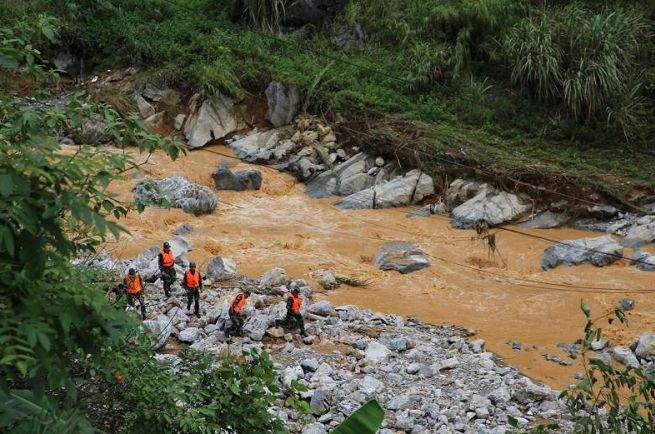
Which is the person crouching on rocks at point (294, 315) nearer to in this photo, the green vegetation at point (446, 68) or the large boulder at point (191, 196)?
the large boulder at point (191, 196)

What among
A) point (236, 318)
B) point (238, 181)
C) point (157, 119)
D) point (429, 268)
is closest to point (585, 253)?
point (429, 268)

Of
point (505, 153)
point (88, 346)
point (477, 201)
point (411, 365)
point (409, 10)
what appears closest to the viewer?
point (88, 346)

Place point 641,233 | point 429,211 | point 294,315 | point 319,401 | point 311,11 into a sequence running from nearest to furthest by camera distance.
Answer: point 319,401
point 294,315
point 641,233
point 429,211
point 311,11

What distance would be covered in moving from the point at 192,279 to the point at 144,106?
→ 11.3m

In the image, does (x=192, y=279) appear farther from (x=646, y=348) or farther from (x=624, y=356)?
(x=646, y=348)

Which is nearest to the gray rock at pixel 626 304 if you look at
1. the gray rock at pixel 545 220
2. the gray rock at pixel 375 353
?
the gray rock at pixel 545 220

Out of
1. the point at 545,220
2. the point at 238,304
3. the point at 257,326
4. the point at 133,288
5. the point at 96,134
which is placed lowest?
the point at 545,220

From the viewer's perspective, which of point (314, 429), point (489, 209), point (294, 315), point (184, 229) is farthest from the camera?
point (489, 209)

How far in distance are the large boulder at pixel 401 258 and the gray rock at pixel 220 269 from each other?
112 inches

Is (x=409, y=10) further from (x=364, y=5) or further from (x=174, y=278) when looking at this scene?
(x=174, y=278)

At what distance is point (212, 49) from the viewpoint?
73.9ft

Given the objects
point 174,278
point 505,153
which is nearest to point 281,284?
point 174,278

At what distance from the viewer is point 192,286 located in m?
11.4

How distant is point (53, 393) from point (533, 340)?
8.32 metres
